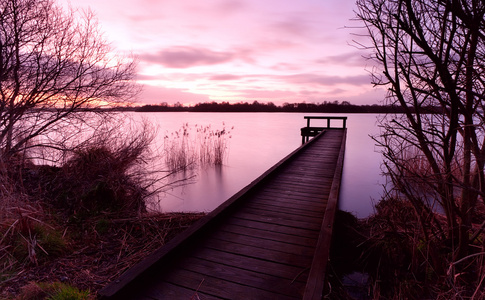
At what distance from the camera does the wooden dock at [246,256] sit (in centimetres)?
218

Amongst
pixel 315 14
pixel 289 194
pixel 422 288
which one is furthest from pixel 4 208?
pixel 315 14

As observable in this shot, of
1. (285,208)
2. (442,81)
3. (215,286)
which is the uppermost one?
(442,81)

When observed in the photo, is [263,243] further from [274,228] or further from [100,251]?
[100,251]

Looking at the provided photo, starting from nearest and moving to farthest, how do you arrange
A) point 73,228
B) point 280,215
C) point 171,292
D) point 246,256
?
point 171,292 < point 246,256 < point 280,215 < point 73,228

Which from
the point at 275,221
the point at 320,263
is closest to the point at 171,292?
the point at 320,263

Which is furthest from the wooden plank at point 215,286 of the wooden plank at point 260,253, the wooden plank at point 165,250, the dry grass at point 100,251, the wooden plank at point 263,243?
the dry grass at point 100,251

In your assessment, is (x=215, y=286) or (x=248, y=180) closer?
(x=215, y=286)

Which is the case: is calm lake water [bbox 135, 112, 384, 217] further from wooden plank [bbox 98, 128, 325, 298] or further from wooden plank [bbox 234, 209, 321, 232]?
wooden plank [bbox 98, 128, 325, 298]

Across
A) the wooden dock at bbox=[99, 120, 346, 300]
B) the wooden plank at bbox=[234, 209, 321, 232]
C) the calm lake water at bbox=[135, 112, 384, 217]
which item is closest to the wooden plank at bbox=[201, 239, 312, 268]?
the wooden dock at bbox=[99, 120, 346, 300]

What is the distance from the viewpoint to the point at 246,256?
107 inches

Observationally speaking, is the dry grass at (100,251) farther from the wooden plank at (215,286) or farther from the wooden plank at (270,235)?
the wooden plank at (270,235)

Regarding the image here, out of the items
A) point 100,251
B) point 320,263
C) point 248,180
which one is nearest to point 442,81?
point 320,263

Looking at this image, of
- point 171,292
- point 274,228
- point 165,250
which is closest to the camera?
point 171,292

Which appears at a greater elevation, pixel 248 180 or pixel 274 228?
pixel 274 228
